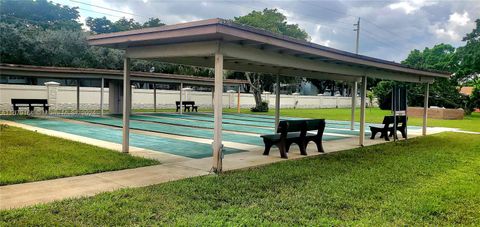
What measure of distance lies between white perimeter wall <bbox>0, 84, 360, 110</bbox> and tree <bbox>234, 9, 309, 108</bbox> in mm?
2687

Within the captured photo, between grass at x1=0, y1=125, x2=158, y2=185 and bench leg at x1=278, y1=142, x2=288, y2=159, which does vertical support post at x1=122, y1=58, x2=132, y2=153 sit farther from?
bench leg at x1=278, y1=142, x2=288, y2=159

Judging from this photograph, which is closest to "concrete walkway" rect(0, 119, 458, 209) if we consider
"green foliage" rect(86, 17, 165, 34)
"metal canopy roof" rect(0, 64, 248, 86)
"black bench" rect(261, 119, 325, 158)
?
"black bench" rect(261, 119, 325, 158)

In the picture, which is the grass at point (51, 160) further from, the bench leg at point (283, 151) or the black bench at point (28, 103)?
the black bench at point (28, 103)

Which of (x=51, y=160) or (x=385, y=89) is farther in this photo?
(x=385, y=89)

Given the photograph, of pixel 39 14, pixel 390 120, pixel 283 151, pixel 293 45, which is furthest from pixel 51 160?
pixel 39 14

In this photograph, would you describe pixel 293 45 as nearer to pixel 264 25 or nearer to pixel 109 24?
pixel 264 25

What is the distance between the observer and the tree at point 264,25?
1337 inches

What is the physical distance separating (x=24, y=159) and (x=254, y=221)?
5.56 meters

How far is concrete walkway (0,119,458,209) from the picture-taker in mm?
5430

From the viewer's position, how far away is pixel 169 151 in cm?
998

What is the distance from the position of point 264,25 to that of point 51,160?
29.7m

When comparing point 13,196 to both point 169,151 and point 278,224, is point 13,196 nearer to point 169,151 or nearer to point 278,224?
point 278,224

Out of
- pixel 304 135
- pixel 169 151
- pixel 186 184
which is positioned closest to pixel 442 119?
pixel 304 135

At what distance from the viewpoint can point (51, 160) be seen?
783 cm
